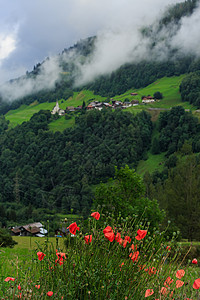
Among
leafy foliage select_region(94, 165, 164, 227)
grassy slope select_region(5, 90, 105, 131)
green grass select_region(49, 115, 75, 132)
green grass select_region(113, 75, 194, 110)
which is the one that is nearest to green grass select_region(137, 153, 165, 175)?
green grass select_region(113, 75, 194, 110)

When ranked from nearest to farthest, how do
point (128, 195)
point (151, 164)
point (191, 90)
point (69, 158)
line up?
point (128, 195) → point (151, 164) → point (69, 158) → point (191, 90)

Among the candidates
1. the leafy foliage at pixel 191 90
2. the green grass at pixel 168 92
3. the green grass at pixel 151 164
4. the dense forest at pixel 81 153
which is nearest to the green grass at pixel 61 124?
the dense forest at pixel 81 153

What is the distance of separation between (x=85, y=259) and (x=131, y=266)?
1.81ft

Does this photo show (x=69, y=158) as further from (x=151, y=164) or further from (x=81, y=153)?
(x=151, y=164)

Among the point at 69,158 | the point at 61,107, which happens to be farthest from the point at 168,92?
the point at 61,107

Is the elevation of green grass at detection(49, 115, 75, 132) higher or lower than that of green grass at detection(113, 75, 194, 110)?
lower

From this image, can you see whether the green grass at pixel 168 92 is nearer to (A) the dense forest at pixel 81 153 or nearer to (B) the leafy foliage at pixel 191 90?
(B) the leafy foliage at pixel 191 90

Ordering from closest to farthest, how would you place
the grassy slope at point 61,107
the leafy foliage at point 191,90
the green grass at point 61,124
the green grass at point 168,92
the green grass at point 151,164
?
the green grass at point 151,164 < the leafy foliage at point 191,90 < the green grass at point 168,92 < the green grass at point 61,124 < the grassy slope at point 61,107

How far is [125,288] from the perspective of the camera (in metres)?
3.09

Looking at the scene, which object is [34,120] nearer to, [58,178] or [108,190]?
[58,178]

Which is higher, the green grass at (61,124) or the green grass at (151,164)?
the green grass at (61,124)

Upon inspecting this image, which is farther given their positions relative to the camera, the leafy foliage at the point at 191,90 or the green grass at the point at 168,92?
the green grass at the point at 168,92

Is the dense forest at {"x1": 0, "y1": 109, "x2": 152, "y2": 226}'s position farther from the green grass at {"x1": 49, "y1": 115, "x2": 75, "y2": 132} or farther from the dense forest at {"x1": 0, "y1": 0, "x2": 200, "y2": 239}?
the green grass at {"x1": 49, "y1": 115, "x2": 75, "y2": 132}

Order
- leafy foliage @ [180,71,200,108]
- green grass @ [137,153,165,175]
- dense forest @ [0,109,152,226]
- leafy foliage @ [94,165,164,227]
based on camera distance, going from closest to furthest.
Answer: leafy foliage @ [94,165,164,227] → green grass @ [137,153,165,175] → dense forest @ [0,109,152,226] → leafy foliage @ [180,71,200,108]
